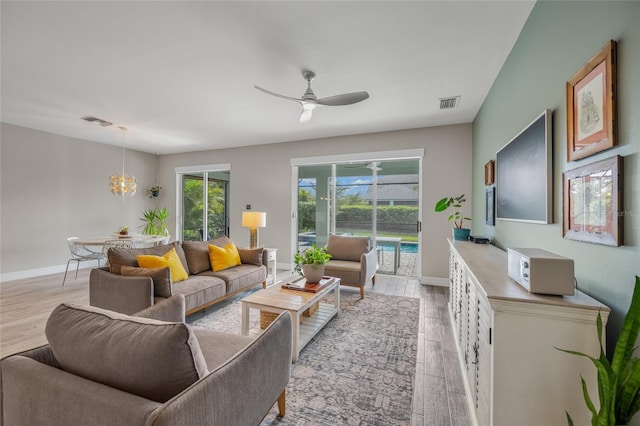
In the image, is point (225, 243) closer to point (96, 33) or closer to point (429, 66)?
point (96, 33)

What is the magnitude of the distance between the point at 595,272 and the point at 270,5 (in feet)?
8.12

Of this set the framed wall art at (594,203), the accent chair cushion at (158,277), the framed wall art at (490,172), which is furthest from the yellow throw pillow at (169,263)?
the framed wall art at (490,172)

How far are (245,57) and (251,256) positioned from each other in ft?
8.59

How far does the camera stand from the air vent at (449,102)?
3.47 meters

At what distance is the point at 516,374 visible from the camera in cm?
117

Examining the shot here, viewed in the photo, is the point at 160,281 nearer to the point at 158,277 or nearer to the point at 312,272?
the point at 158,277

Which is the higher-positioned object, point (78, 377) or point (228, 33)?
point (228, 33)

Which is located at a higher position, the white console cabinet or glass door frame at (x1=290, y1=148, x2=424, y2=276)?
glass door frame at (x1=290, y1=148, x2=424, y2=276)

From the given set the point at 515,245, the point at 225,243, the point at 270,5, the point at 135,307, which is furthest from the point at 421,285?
the point at 270,5

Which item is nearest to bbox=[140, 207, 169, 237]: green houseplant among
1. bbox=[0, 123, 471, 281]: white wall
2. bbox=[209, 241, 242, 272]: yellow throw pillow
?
bbox=[0, 123, 471, 281]: white wall

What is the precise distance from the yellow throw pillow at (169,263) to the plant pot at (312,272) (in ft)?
4.58

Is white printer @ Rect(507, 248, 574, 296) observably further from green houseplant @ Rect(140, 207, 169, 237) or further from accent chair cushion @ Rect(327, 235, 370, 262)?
green houseplant @ Rect(140, 207, 169, 237)

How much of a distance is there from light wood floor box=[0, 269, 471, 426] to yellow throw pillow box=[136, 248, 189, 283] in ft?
3.58

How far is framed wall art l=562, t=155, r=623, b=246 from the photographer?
1086mm
